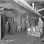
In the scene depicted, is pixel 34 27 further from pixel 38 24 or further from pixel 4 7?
pixel 4 7

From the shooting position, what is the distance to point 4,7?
794 millimetres

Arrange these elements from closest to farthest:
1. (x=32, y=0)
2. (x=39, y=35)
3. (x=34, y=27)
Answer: (x=32, y=0), (x=39, y=35), (x=34, y=27)

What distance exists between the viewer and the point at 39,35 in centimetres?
87

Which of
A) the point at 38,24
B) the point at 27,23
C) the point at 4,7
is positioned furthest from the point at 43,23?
the point at 4,7

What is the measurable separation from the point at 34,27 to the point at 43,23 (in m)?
0.22

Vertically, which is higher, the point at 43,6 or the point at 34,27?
the point at 43,6

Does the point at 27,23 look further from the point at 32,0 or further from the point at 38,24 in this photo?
the point at 32,0

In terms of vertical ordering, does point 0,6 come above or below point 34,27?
above

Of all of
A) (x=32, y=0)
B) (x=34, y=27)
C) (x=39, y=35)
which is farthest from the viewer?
(x=34, y=27)

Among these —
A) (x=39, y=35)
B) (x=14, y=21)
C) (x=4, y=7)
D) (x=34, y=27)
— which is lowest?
(x=39, y=35)

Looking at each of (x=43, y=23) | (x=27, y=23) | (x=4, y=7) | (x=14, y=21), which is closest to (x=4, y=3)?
(x=4, y=7)

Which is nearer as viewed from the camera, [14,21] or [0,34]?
[0,34]

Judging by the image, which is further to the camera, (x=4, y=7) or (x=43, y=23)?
(x=43, y=23)

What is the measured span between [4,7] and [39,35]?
65cm
